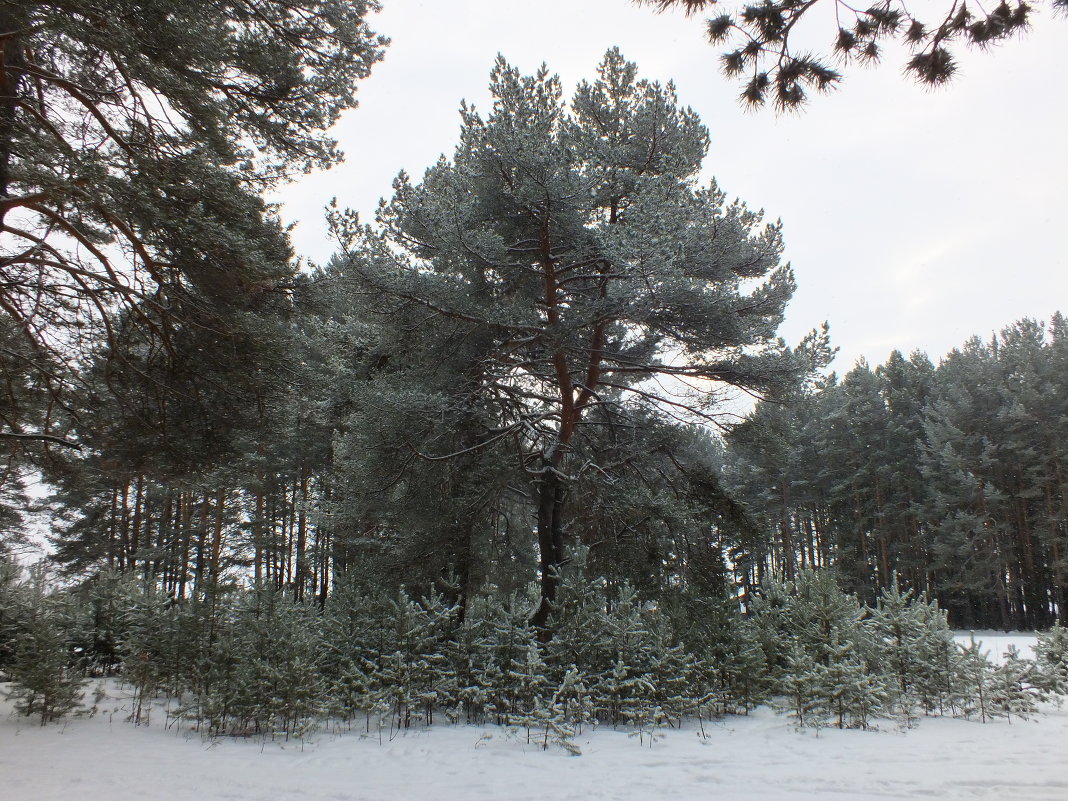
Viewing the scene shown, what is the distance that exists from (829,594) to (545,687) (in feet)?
13.6

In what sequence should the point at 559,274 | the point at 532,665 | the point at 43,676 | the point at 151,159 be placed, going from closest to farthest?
the point at 151,159, the point at 43,676, the point at 532,665, the point at 559,274

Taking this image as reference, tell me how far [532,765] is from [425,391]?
5.61 m

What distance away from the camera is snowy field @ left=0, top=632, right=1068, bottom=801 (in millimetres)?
5000

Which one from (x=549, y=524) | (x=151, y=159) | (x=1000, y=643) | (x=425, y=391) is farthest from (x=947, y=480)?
(x=151, y=159)

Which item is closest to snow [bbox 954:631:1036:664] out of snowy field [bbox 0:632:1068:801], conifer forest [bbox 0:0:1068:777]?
conifer forest [bbox 0:0:1068:777]

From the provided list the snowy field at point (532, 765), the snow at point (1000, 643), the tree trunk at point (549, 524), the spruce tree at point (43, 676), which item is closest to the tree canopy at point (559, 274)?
the tree trunk at point (549, 524)

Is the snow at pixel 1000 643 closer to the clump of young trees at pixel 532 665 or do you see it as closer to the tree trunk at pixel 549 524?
the clump of young trees at pixel 532 665

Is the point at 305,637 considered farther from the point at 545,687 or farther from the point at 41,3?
the point at 41,3

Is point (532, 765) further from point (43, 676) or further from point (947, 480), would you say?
point (947, 480)

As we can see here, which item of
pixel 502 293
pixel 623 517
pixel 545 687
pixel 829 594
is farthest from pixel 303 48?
pixel 829 594

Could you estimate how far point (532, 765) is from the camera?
598 centimetres

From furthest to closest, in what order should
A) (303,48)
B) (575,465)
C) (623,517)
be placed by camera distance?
(575,465), (623,517), (303,48)

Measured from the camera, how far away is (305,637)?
7.57 metres

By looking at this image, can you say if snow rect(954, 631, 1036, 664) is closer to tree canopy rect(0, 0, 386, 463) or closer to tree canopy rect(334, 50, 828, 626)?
tree canopy rect(334, 50, 828, 626)
